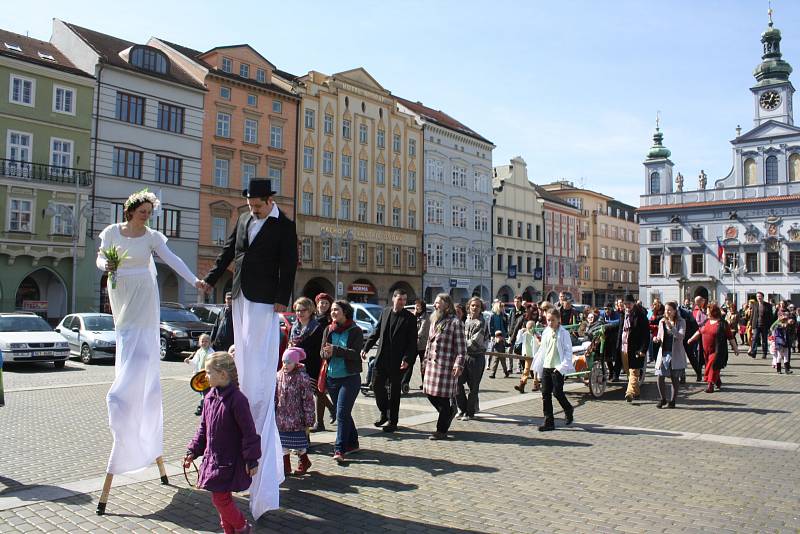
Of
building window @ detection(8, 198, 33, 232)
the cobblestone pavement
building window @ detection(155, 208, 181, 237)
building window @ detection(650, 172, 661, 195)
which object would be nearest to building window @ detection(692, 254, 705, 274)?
building window @ detection(650, 172, 661, 195)

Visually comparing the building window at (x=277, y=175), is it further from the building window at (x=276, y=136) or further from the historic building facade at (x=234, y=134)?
the building window at (x=276, y=136)

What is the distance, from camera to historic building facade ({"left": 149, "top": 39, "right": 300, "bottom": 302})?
136 feet

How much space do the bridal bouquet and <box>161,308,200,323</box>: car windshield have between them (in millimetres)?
17074

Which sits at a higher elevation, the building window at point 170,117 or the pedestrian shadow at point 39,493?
the building window at point 170,117

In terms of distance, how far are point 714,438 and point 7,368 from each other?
16.9m

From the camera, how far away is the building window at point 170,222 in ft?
128

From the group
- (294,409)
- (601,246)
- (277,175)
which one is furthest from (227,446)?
(601,246)

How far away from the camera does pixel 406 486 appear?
650 cm

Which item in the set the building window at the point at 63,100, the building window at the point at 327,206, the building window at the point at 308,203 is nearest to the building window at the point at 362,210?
the building window at the point at 327,206

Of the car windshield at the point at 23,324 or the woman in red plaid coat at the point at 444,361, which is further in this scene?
the car windshield at the point at 23,324

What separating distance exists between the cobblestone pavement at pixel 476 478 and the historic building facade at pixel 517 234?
180 feet

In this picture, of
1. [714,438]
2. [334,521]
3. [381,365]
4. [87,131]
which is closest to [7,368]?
[381,365]

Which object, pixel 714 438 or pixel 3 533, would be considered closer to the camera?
pixel 3 533

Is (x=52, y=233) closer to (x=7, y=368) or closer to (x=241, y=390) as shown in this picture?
(x=7, y=368)
